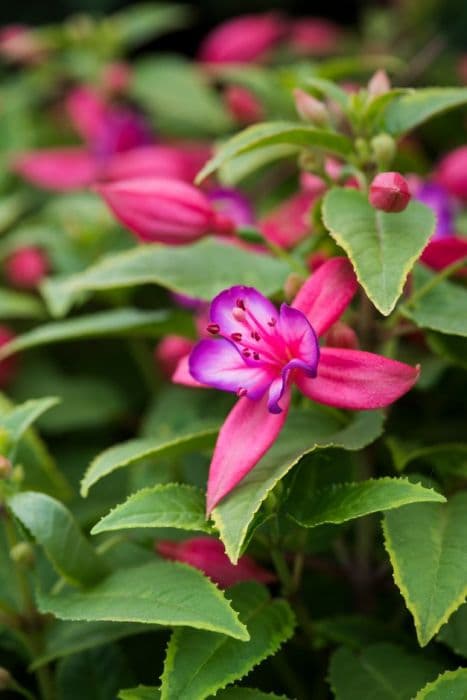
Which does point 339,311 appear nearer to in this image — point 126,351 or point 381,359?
point 381,359

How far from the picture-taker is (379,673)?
2.12ft

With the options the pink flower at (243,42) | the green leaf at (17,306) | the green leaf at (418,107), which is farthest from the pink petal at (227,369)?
the pink flower at (243,42)

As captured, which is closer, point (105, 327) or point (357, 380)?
point (357, 380)

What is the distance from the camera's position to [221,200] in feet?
3.34

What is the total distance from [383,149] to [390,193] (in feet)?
0.26

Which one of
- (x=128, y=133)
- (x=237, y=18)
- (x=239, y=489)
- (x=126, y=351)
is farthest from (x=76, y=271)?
(x=237, y=18)

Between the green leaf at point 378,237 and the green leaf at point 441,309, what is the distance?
6 cm

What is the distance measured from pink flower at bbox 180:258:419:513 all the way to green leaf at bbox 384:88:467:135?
0.15 meters

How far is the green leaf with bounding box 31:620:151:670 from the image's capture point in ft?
2.19

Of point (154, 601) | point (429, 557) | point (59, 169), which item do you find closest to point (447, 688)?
point (429, 557)

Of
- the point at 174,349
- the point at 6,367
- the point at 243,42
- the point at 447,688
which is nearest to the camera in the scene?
the point at 447,688

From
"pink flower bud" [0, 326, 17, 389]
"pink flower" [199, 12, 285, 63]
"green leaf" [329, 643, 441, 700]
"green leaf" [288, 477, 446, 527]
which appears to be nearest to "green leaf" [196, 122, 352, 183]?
"green leaf" [288, 477, 446, 527]

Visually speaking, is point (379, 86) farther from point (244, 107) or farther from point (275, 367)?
point (244, 107)

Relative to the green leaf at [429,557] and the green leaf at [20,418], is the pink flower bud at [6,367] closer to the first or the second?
the green leaf at [20,418]
